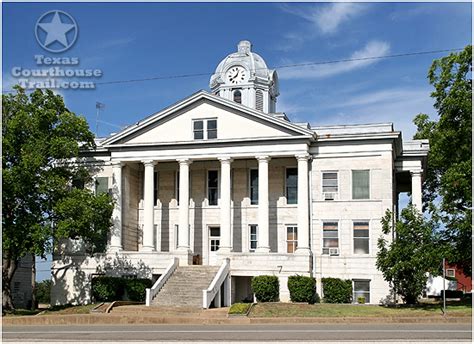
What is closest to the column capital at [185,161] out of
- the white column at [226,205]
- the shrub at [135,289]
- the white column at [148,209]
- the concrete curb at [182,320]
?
the white column at [148,209]

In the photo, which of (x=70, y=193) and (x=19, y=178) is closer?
(x=19, y=178)

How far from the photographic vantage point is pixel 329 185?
41.5 metres

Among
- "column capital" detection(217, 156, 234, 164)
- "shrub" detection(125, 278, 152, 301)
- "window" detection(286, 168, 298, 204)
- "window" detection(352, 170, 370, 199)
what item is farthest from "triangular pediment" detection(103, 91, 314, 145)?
"shrub" detection(125, 278, 152, 301)

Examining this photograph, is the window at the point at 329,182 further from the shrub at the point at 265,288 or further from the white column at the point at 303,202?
the shrub at the point at 265,288

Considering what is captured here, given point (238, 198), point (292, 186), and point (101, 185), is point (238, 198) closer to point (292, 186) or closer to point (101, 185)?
point (292, 186)

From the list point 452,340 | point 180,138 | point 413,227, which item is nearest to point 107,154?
point 180,138

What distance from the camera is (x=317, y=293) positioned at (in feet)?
131

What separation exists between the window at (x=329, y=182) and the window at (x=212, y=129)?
6.81m

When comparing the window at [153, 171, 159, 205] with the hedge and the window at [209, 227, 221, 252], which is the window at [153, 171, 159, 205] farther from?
the hedge

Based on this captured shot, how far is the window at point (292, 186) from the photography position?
4247 cm

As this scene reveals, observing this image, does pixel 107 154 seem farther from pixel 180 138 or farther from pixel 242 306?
pixel 242 306

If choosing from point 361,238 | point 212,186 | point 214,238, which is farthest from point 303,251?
point 212,186

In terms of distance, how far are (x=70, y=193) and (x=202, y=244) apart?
9110mm

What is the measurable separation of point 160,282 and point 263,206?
730 centimetres
